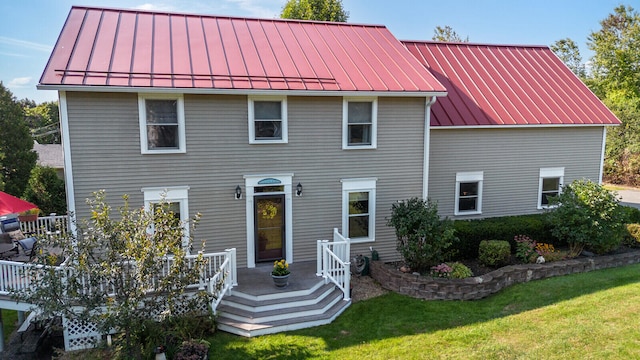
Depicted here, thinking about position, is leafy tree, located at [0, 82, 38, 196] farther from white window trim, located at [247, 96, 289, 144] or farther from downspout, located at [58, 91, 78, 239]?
white window trim, located at [247, 96, 289, 144]

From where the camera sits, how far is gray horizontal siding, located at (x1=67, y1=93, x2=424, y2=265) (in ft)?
32.8

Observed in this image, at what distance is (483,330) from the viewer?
8.36 metres

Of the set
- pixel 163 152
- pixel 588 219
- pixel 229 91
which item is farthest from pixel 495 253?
pixel 163 152

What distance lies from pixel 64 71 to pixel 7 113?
19.8m

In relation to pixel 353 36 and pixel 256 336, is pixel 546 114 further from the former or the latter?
pixel 256 336

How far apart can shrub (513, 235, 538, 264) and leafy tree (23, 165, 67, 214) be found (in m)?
18.8

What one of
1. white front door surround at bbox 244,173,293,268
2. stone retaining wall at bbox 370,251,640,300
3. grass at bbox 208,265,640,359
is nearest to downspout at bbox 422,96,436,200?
stone retaining wall at bbox 370,251,640,300

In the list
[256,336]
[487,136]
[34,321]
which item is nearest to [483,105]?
[487,136]

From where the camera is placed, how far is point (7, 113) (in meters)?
24.5

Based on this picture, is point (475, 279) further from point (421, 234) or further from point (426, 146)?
point (426, 146)

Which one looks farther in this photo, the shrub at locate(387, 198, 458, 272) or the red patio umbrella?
the red patio umbrella

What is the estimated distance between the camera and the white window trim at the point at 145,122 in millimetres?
10164

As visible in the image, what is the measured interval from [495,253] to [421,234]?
2533mm

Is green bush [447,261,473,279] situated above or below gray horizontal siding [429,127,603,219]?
below
